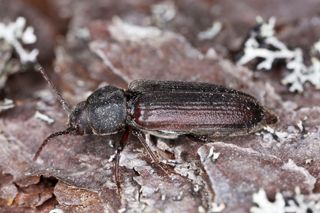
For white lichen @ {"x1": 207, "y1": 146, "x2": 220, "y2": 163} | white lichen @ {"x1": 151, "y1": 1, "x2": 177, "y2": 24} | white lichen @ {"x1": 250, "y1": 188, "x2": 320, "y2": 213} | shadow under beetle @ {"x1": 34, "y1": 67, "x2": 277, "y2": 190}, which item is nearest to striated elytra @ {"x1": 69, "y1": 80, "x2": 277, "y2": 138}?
shadow under beetle @ {"x1": 34, "y1": 67, "x2": 277, "y2": 190}

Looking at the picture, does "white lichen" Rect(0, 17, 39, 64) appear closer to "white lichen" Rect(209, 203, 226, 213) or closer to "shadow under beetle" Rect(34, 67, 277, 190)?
"shadow under beetle" Rect(34, 67, 277, 190)

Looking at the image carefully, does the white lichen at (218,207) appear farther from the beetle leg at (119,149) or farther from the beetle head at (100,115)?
the beetle head at (100,115)

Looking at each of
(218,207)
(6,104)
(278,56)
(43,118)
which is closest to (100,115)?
(43,118)

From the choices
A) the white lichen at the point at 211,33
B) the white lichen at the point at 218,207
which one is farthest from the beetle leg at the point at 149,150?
the white lichen at the point at 211,33

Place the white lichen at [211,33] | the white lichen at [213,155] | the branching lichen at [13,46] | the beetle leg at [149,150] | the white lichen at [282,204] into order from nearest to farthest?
the white lichen at [282,204] → the white lichen at [213,155] → the beetle leg at [149,150] → the branching lichen at [13,46] → the white lichen at [211,33]

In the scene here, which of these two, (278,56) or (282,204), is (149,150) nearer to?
(282,204)

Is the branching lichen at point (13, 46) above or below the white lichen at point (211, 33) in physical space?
below
